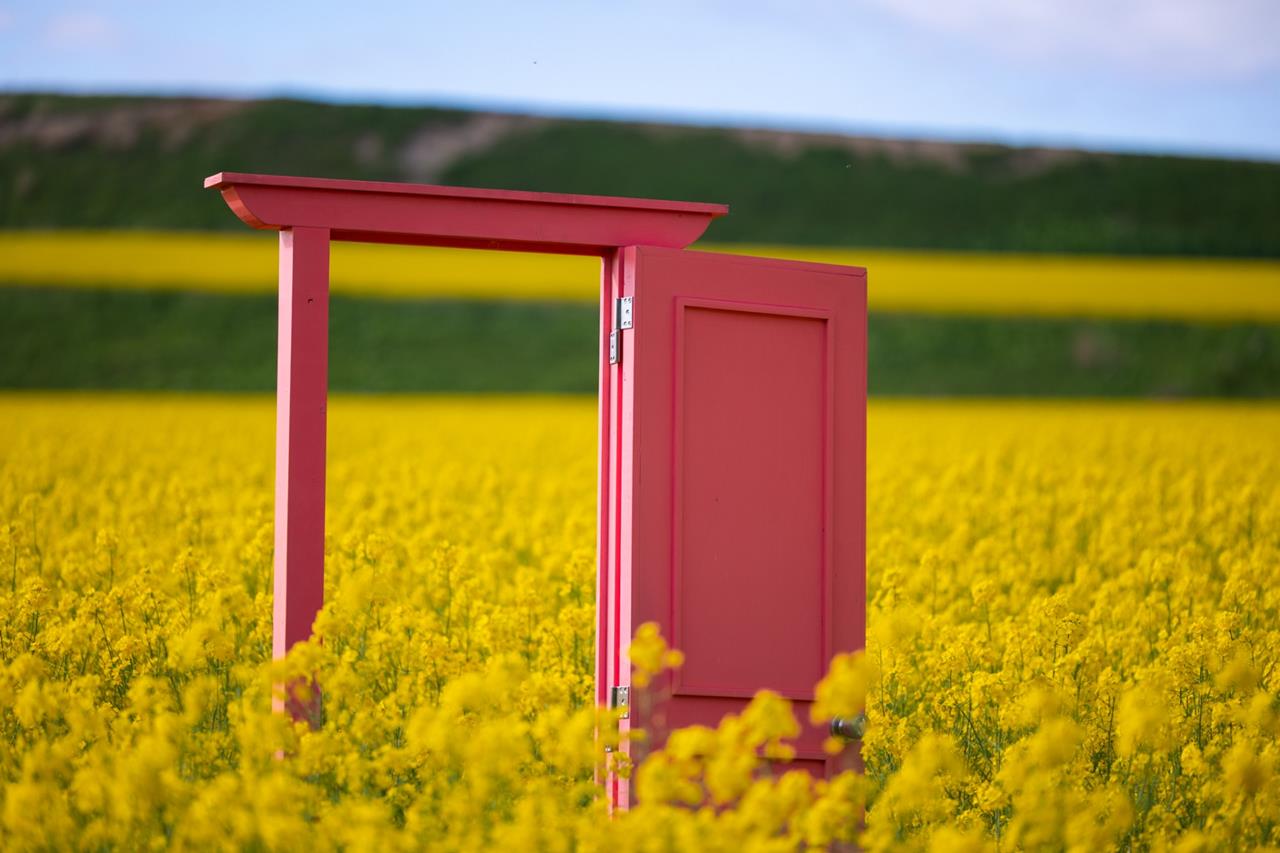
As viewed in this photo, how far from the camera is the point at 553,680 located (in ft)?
17.2

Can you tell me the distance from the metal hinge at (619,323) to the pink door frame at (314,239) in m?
0.20

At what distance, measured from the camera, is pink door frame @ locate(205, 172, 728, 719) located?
477cm

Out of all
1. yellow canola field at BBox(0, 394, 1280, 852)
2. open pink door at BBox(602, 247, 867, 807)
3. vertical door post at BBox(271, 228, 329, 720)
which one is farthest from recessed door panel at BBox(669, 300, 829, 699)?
vertical door post at BBox(271, 228, 329, 720)

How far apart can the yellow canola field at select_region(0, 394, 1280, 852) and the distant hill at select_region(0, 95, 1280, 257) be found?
891 inches

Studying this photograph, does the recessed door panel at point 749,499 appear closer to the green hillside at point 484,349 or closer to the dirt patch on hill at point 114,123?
the green hillside at point 484,349

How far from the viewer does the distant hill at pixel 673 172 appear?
108ft

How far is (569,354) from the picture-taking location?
2725 centimetres

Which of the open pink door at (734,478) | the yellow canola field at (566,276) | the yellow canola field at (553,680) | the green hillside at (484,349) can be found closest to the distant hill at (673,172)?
the yellow canola field at (566,276)

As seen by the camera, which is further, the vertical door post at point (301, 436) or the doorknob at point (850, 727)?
the doorknob at point (850, 727)

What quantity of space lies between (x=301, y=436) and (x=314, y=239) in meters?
0.56

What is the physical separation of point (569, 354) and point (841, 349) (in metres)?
22.1

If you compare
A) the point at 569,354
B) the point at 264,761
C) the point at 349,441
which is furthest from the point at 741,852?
the point at 569,354

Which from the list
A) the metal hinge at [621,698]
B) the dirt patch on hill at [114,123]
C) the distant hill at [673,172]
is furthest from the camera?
the dirt patch on hill at [114,123]

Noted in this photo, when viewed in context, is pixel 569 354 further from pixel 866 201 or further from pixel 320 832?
pixel 320 832
